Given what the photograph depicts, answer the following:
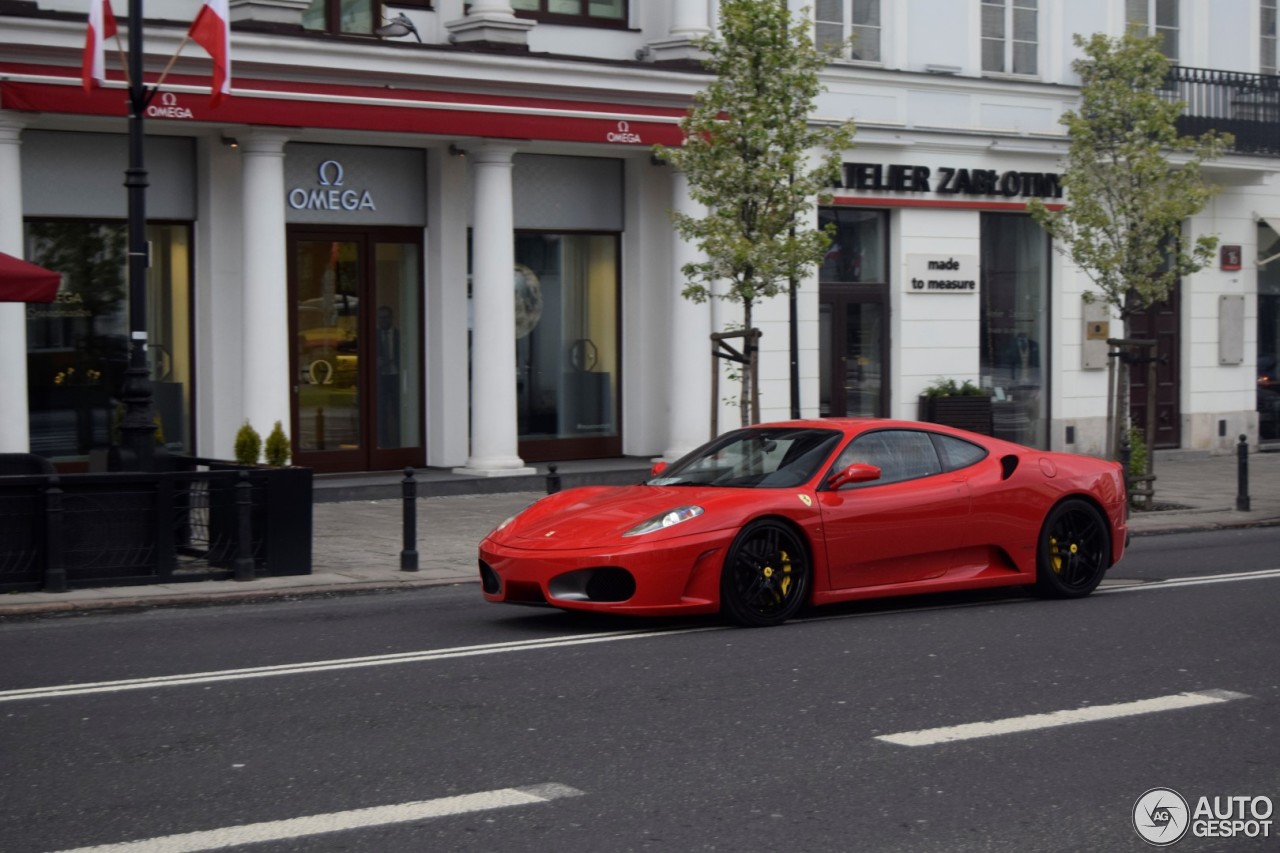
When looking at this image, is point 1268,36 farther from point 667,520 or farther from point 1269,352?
point 667,520

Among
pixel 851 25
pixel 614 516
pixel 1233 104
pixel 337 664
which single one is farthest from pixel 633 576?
pixel 1233 104

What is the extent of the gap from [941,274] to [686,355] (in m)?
4.91

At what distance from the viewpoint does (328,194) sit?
2070cm

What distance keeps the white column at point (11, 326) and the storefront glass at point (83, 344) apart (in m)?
1.02

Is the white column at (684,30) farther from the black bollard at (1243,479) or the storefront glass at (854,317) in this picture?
the black bollard at (1243,479)

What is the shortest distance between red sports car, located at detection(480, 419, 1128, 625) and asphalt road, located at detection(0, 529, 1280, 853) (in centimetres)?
27

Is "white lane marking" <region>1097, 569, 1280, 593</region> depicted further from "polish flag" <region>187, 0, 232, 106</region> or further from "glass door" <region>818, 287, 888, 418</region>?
"glass door" <region>818, 287, 888, 418</region>

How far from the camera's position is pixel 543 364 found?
23.0 meters

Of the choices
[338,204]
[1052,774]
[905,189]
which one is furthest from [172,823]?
[905,189]

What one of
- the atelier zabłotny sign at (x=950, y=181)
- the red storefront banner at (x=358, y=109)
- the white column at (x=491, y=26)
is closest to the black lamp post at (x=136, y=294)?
the red storefront banner at (x=358, y=109)

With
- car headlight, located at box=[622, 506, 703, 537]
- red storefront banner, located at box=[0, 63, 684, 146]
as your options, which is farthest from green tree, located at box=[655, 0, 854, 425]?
car headlight, located at box=[622, 506, 703, 537]

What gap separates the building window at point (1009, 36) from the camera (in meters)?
26.0

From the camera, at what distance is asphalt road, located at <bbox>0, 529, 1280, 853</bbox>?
6.00 meters

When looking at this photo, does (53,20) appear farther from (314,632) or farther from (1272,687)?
(1272,687)
